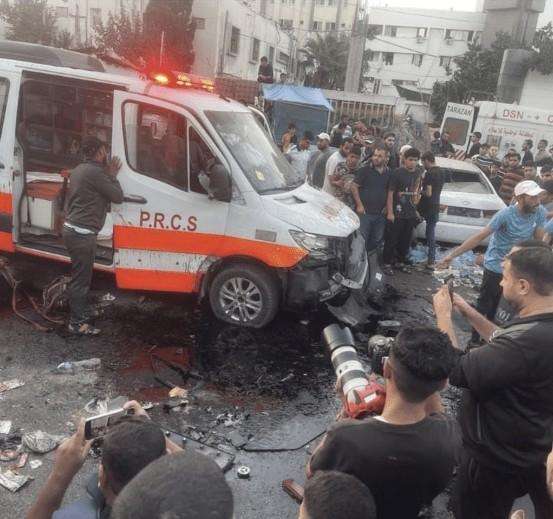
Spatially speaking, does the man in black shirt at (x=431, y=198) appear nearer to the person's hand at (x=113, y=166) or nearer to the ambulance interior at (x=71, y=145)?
the ambulance interior at (x=71, y=145)

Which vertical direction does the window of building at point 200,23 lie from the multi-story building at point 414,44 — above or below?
below

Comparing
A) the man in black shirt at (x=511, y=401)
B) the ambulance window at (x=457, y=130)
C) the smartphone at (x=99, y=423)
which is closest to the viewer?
the smartphone at (x=99, y=423)

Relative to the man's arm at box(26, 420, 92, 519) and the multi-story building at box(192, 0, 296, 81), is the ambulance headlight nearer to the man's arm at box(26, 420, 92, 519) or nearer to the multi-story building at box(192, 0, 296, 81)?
the man's arm at box(26, 420, 92, 519)

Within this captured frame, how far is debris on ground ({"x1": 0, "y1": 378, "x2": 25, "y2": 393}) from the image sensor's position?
13.3 feet

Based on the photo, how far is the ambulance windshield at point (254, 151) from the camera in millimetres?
5266

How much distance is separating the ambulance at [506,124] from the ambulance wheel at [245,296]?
14.9m

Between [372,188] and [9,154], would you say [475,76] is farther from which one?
[9,154]

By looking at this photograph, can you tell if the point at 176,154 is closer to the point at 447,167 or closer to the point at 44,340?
the point at 44,340

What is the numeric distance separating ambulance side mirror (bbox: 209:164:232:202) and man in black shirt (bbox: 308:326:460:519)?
3325 millimetres

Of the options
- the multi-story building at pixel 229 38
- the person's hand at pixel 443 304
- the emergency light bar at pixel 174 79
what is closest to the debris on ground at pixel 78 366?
the emergency light bar at pixel 174 79

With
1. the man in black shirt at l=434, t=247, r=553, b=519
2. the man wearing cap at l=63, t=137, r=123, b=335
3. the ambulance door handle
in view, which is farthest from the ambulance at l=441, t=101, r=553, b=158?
the man in black shirt at l=434, t=247, r=553, b=519

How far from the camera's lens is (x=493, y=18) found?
40844 millimetres

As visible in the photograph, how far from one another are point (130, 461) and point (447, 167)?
30.0ft

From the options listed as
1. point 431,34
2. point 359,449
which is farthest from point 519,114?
point 431,34
